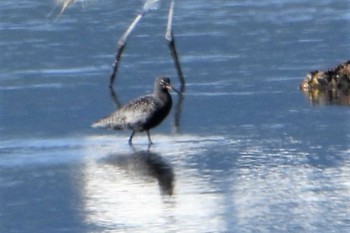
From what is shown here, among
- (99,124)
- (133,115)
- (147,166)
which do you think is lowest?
(147,166)

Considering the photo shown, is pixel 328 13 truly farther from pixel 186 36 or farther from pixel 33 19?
pixel 33 19

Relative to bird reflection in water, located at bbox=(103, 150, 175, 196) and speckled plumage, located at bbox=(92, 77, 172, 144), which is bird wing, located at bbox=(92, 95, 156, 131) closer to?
speckled plumage, located at bbox=(92, 77, 172, 144)

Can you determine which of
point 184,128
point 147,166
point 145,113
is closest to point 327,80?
point 184,128

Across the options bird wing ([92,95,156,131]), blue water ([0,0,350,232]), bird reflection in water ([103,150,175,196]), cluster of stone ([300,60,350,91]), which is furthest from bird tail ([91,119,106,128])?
cluster of stone ([300,60,350,91])

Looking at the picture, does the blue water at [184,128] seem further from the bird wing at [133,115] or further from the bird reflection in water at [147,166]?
the bird wing at [133,115]

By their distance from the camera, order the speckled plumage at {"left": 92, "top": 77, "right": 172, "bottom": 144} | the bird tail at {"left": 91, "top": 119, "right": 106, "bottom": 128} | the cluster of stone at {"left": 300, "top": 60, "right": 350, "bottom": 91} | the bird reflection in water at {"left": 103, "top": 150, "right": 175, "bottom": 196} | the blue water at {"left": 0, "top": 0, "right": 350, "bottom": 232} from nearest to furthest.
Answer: the blue water at {"left": 0, "top": 0, "right": 350, "bottom": 232} → the bird reflection in water at {"left": 103, "top": 150, "right": 175, "bottom": 196} → the speckled plumage at {"left": 92, "top": 77, "right": 172, "bottom": 144} → the bird tail at {"left": 91, "top": 119, "right": 106, "bottom": 128} → the cluster of stone at {"left": 300, "top": 60, "right": 350, "bottom": 91}

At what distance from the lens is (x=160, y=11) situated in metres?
21.6

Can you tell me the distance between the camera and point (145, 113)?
1264 centimetres

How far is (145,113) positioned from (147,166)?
104cm

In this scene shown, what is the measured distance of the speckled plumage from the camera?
41.5 feet

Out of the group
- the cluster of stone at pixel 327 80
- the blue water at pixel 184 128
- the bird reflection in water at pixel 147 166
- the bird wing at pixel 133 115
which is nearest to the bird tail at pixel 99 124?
the bird wing at pixel 133 115

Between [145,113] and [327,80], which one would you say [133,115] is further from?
[327,80]

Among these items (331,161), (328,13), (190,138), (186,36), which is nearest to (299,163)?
(331,161)

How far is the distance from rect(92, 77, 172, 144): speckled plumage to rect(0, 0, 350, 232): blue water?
0.17 meters
